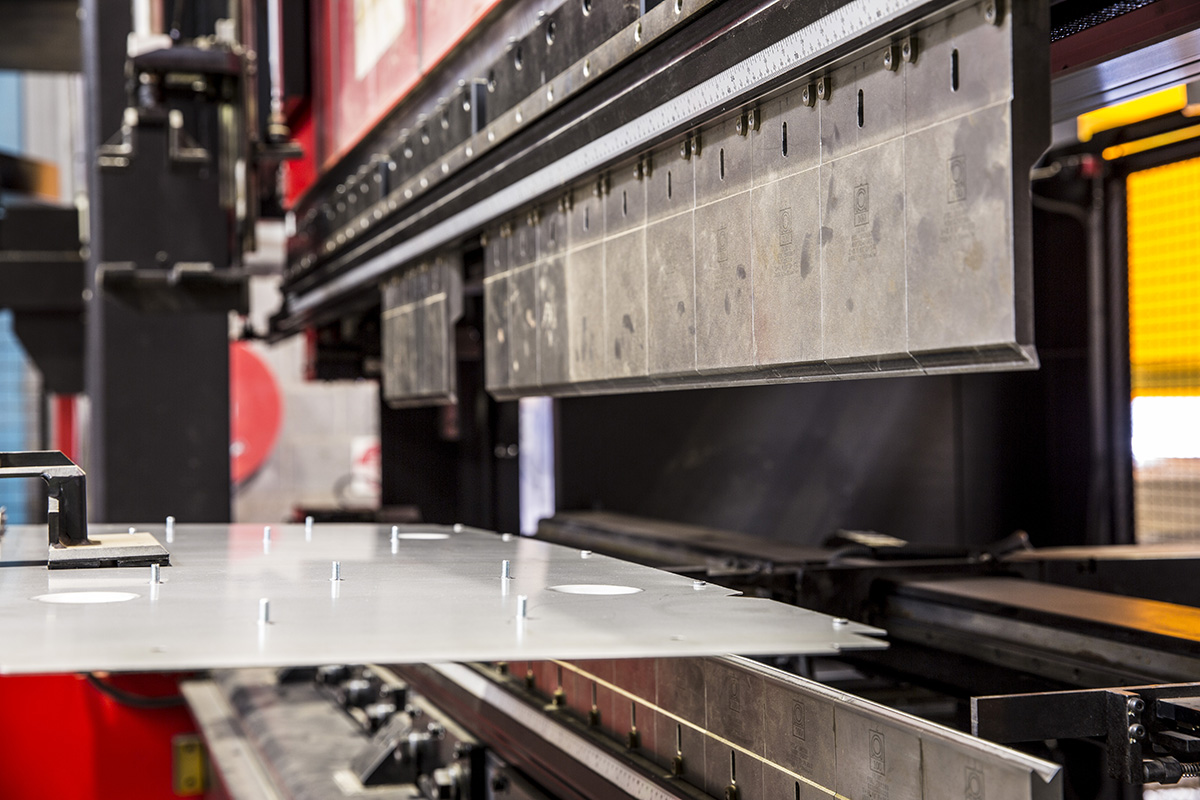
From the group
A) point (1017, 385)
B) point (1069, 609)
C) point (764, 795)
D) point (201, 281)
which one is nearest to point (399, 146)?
point (201, 281)

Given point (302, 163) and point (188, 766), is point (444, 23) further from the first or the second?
point (188, 766)

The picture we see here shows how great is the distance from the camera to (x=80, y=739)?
385 centimetres

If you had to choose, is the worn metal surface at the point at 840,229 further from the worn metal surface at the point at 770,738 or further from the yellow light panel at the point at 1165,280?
the yellow light panel at the point at 1165,280

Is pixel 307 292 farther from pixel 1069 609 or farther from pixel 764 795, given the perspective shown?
pixel 764 795

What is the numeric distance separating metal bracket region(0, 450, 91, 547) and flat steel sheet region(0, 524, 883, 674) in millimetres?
58

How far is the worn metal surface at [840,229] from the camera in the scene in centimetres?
101

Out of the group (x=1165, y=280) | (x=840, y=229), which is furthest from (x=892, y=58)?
(x=1165, y=280)

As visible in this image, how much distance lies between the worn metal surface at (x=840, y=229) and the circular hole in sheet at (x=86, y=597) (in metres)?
0.74

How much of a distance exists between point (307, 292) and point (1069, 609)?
9.56 feet

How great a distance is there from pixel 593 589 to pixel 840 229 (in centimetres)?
51

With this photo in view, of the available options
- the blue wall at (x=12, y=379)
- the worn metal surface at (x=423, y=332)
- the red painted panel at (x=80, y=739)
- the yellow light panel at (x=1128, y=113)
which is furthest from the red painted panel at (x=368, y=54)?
the blue wall at (x=12, y=379)

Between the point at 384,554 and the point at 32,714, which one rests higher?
the point at 384,554

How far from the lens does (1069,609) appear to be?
2002mm

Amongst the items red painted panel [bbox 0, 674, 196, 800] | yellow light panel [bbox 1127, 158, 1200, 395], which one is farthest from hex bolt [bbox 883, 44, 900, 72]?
yellow light panel [bbox 1127, 158, 1200, 395]
